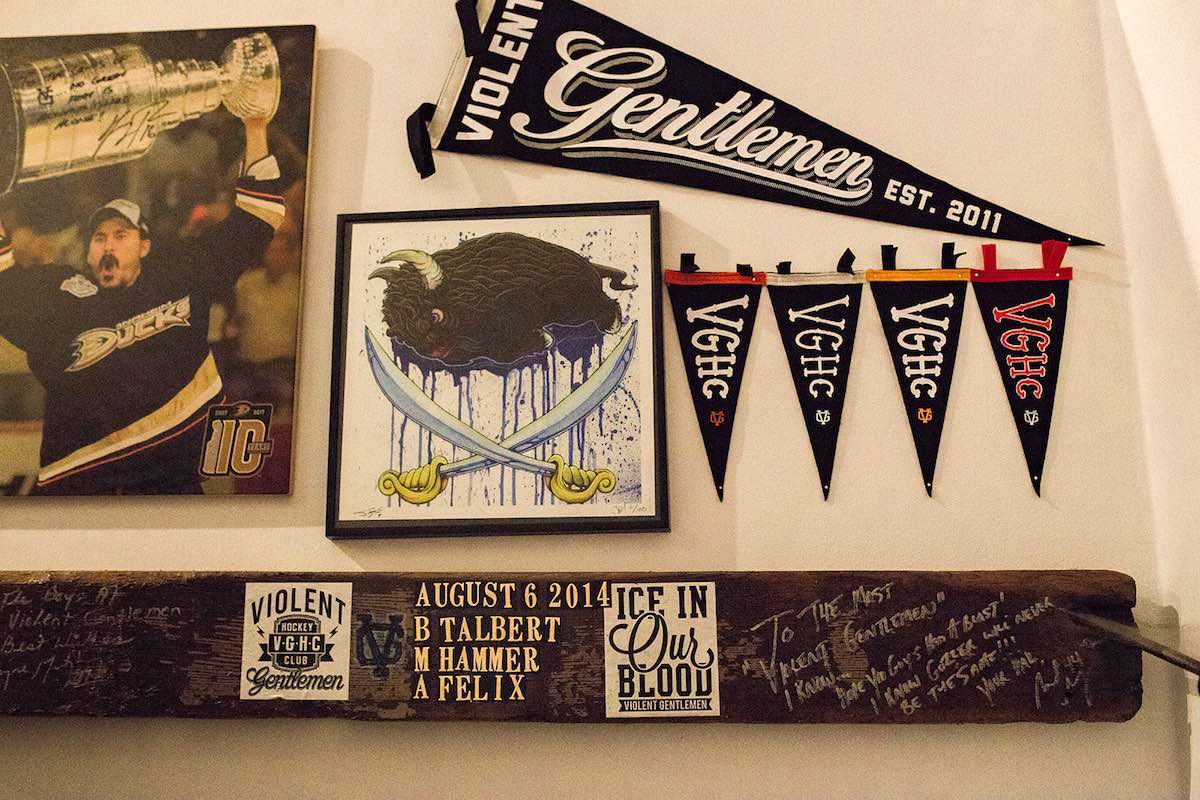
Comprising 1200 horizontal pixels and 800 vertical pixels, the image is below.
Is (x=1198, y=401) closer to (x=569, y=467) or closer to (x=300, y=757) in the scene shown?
(x=569, y=467)

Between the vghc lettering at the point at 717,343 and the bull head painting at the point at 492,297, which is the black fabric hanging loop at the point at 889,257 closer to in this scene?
the vghc lettering at the point at 717,343

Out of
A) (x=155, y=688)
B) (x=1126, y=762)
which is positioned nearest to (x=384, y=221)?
(x=155, y=688)

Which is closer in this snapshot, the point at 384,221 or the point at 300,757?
the point at 300,757

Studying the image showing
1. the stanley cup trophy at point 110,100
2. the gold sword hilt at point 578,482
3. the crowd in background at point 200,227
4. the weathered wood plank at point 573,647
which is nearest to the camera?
the weathered wood plank at point 573,647

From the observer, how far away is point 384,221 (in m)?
1.90

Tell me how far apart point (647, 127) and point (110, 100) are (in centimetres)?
133

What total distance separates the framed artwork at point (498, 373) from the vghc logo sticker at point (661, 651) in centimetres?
16

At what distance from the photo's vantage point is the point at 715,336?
181 cm

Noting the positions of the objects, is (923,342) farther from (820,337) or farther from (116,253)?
(116,253)

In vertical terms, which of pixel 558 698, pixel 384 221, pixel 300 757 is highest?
pixel 384 221

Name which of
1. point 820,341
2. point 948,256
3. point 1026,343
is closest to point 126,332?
point 820,341

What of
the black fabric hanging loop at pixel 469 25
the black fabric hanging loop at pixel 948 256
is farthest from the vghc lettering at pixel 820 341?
the black fabric hanging loop at pixel 469 25

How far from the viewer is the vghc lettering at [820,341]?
70.0 inches

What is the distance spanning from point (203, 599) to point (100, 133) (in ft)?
3.84
